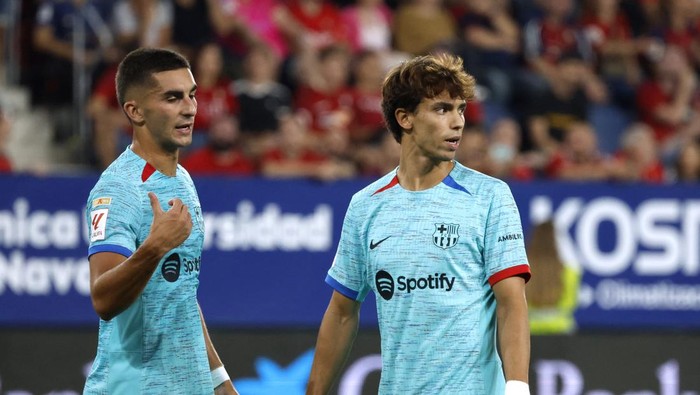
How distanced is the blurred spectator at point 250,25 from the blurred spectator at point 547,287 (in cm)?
394

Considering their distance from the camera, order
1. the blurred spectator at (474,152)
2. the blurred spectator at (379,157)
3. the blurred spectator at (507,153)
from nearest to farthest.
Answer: the blurred spectator at (474,152)
the blurred spectator at (379,157)
the blurred spectator at (507,153)

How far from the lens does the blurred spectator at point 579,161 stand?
11.1 metres

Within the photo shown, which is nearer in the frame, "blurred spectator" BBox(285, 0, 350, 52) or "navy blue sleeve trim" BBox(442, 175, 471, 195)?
"navy blue sleeve trim" BBox(442, 175, 471, 195)

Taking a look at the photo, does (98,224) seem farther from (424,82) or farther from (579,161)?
(579,161)

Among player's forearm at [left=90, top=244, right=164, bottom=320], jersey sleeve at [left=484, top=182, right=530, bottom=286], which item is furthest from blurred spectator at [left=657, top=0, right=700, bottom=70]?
player's forearm at [left=90, top=244, right=164, bottom=320]

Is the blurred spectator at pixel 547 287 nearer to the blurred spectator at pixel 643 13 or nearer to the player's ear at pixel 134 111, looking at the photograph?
the player's ear at pixel 134 111

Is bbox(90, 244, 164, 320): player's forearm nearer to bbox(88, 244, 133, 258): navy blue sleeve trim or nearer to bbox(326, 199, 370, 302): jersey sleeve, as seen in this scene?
bbox(88, 244, 133, 258): navy blue sleeve trim

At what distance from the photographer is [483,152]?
34.4 ft

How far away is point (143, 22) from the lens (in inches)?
467

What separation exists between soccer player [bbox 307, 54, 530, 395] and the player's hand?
80 cm

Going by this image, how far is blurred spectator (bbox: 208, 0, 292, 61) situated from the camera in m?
12.1

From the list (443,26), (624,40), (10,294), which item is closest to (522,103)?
(443,26)

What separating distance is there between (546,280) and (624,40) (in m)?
5.50

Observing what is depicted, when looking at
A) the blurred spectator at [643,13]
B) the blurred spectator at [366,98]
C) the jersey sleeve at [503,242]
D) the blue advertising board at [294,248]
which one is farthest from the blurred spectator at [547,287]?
the blurred spectator at [643,13]
